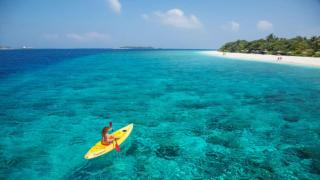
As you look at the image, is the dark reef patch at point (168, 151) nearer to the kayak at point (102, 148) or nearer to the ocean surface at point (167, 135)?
the ocean surface at point (167, 135)

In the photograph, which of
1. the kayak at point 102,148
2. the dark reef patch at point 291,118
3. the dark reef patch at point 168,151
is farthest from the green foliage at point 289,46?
the kayak at point 102,148

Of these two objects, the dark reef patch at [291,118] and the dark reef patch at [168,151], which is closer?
the dark reef patch at [168,151]

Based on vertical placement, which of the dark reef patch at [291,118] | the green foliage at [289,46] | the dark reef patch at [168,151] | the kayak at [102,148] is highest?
the green foliage at [289,46]

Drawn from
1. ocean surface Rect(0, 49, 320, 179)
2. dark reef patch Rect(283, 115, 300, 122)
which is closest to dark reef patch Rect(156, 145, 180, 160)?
ocean surface Rect(0, 49, 320, 179)

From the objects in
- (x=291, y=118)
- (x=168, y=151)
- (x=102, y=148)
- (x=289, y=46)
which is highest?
(x=289, y=46)

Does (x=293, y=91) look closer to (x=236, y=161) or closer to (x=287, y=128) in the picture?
(x=287, y=128)

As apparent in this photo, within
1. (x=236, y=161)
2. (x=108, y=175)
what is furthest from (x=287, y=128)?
(x=108, y=175)

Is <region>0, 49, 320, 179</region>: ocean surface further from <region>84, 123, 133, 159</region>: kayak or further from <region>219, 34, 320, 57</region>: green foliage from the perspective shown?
<region>219, 34, 320, 57</region>: green foliage

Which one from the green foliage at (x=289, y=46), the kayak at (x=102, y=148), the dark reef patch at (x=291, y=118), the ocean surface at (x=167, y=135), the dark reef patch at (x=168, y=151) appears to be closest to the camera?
the ocean surface at (x=167, y=135)

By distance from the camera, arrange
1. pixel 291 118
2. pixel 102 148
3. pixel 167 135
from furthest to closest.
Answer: pixel 291 118
pixel 167 135
pixel 102 148

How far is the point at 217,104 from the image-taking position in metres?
18.4

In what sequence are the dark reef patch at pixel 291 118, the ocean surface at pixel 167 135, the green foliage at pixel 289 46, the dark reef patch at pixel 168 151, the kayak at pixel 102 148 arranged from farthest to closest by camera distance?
the green foliage at pixel 289 46
the dark reef patch at pixel 291 118
the dark reef patch at pixel 168 151
the kayak at pixel 102 148
the ocean surface at pixel 167 135

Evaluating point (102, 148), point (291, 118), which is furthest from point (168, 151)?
point (291, 118)

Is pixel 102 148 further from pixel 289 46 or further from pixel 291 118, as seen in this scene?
pixel 289 46
